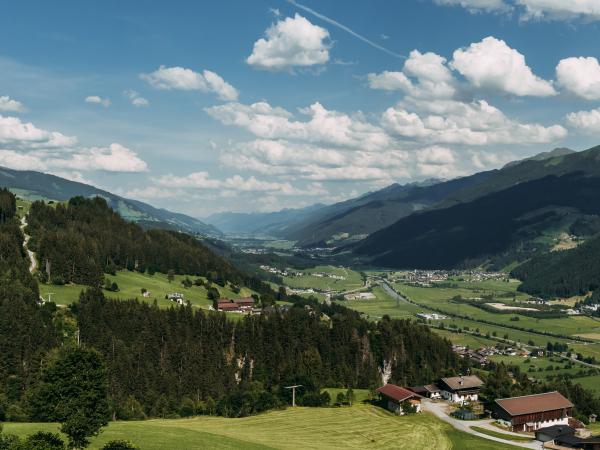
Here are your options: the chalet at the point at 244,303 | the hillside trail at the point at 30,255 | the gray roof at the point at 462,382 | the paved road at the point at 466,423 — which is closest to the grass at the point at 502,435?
the paved road at the point at 466,423

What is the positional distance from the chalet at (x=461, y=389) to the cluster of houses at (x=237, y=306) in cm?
7413

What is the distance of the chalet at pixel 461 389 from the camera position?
436 ft

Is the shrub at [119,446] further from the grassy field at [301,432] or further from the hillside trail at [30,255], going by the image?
the hillside trail at [30,255]

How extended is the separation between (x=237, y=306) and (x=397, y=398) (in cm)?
8436

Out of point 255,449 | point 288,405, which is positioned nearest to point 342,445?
point 255,449

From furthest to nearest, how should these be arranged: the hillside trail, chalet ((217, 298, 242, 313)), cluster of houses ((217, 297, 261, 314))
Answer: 1. cluster of houses ((217, 297, 261, 314))
2. chalet ((217, 298, 242, 313))
3. the hillside trail

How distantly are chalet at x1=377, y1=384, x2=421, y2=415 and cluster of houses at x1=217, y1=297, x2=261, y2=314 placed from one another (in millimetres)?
72075

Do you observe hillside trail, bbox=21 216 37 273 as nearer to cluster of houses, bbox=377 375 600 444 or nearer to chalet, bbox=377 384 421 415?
cluster of houses, bbox=377 375 600 444

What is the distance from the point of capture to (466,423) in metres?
112

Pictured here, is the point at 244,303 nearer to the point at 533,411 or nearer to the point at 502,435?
the point at 533,411

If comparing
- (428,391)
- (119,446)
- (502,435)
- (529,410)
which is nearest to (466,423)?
(502,435)

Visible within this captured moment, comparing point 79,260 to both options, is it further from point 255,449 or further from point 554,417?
point 554,417

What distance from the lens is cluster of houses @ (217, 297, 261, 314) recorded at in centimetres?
18725

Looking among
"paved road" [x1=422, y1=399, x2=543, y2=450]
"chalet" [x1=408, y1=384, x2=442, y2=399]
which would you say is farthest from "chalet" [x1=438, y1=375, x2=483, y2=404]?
"paved road" [x1=422, y1=399, x2=543, y2=450]
